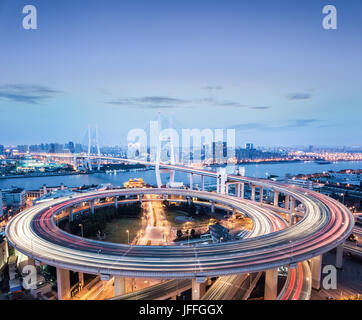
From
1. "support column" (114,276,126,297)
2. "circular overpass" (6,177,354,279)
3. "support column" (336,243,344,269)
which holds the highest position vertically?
"circular overpass" (6,177,354,279)

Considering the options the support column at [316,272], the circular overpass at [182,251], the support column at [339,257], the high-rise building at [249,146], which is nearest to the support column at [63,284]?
the circular overpass at [182,251]

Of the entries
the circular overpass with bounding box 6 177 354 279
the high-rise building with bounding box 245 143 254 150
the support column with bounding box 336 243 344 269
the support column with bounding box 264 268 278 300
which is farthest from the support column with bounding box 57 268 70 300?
the high-rise building with bounding box 245 143 254 150

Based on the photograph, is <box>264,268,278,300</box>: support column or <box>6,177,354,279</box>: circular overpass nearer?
<box>6,177,354,279</box>: circular overpass

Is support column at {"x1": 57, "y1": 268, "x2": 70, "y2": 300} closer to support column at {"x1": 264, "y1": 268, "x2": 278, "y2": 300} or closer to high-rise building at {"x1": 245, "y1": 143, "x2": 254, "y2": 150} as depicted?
support column at {"x1": 264, "y1": 268, "x2": 278, "y2": 300}

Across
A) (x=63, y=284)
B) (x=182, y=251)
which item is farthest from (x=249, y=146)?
(x=63, y=284)

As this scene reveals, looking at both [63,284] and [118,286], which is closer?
[118,286]

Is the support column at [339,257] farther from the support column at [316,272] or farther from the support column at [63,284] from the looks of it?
the support column at [63,284]

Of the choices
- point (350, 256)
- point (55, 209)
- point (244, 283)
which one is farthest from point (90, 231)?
point (350, 256)

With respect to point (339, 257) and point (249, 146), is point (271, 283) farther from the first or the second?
point (249, 146)

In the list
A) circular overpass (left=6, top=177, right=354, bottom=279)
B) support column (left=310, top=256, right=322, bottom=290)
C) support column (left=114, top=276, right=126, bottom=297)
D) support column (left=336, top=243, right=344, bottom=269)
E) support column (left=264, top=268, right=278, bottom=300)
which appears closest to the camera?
circular overpass (left=6, top=177, right=354, bottom=279)
